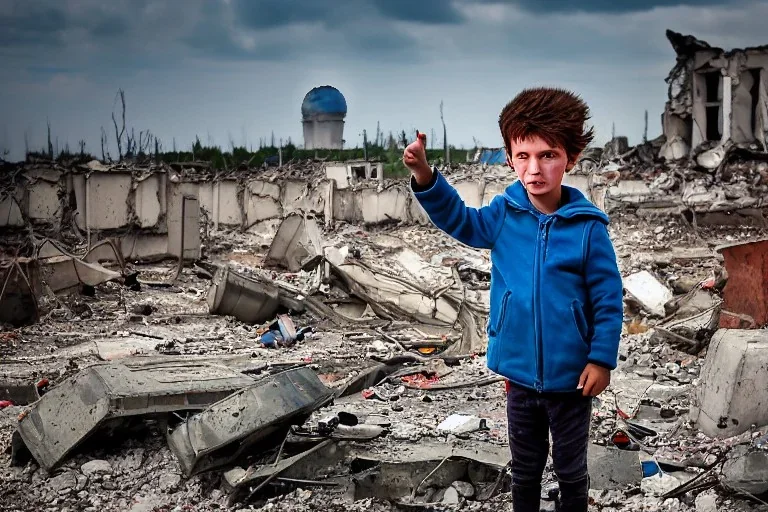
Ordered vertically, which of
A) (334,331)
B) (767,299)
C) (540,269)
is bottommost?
(334,331)

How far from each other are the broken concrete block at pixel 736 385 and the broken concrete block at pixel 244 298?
5.90m

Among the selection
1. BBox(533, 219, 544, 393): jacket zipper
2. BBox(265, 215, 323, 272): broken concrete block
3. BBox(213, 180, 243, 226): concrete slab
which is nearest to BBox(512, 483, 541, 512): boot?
BBox(533, 219, 544, 393): jacket zipper

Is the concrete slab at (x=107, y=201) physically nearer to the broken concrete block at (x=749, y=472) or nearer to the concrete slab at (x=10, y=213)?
the concrete slab at (x=10, y=213)

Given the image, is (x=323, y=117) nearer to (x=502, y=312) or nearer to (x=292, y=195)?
(x=292, y=195)

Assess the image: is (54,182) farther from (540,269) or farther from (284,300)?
(540,269)

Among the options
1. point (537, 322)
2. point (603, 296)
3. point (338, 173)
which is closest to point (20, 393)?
point (537, 322)

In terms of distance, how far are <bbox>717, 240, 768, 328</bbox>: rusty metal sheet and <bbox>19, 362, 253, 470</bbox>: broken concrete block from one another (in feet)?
12.8

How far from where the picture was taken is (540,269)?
246 cm

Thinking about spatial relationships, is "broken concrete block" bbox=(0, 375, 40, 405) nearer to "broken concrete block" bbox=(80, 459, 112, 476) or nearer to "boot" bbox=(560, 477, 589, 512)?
"broken concrete block" bbox=(80, 459, 112, 476)

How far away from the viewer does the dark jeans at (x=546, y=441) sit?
8.27ft

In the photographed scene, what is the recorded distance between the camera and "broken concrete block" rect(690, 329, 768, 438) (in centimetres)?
405

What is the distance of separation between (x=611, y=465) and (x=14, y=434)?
2.85 meters

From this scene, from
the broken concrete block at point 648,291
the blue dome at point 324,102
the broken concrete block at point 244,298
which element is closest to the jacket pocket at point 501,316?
the broken concrete block at point 648,291

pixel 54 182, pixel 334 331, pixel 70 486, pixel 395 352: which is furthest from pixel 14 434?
pixel 54 182
